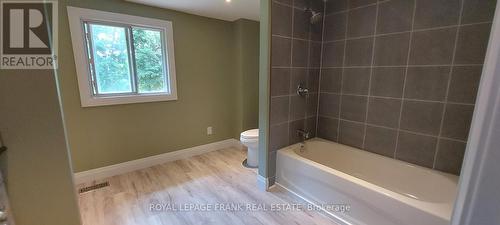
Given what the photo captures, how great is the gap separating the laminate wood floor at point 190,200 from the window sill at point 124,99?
87 cm

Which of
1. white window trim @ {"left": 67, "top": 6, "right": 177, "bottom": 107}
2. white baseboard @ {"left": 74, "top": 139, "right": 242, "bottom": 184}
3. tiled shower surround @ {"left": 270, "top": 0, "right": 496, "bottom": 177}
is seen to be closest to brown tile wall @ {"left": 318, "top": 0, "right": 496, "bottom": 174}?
tiled shower surround @ {"left": 270, "top": 0, "right": 496, "bottom": 177}

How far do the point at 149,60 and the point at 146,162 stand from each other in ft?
4.26

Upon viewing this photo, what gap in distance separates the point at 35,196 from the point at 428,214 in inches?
82.5

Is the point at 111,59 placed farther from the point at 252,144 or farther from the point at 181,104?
the point at 252,144

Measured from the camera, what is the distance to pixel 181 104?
2887mm

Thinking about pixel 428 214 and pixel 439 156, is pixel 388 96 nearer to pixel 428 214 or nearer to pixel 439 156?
pixel 439 156

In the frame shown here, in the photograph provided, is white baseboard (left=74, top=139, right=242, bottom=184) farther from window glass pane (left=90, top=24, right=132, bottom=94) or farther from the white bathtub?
the white bathtub

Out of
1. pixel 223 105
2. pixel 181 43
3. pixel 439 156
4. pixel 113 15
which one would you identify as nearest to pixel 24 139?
pixel 113 15

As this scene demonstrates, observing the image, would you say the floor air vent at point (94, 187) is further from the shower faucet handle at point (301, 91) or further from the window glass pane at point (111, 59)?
the shower faucet handle at point (301, 91)

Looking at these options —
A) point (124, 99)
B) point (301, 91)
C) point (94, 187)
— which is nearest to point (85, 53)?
point (124, 99)

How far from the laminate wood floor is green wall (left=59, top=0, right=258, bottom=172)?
0.39 meters

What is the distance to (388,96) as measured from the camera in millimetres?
1911

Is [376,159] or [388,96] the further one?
[376,159]

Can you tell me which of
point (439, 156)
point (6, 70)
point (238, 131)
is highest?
point (6, 70)
